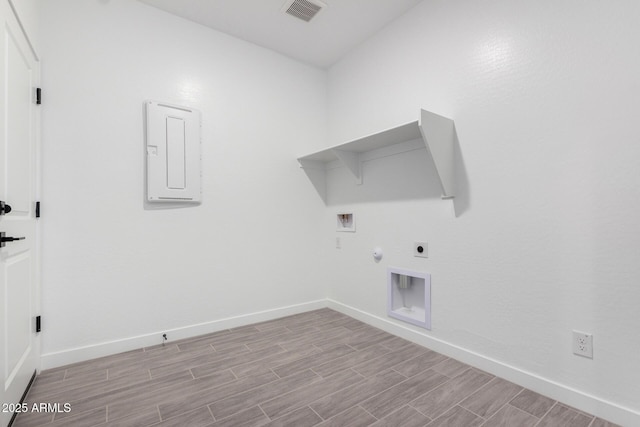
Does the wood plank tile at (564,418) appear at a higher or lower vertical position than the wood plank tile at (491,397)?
higher

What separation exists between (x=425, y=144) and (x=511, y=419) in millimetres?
1576

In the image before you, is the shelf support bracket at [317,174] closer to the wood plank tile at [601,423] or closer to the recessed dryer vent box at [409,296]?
the recessed dryer vent box at [409,296]

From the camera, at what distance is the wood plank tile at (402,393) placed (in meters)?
1.54

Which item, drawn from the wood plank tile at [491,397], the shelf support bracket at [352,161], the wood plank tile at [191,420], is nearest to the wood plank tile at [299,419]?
the wood plank tile at [191,420]

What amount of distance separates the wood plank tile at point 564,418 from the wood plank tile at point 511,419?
0.04m

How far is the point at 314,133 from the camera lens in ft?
10.9

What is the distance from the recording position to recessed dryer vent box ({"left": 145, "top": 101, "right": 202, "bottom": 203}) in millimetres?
2311

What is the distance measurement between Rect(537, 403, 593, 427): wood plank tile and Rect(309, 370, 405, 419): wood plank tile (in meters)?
0.71

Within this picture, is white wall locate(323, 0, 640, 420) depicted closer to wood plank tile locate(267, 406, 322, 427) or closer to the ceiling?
the ceiling

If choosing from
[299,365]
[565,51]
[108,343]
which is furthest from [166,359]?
[565,51]

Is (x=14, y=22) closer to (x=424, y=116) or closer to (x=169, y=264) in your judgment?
(x=169, y=264)

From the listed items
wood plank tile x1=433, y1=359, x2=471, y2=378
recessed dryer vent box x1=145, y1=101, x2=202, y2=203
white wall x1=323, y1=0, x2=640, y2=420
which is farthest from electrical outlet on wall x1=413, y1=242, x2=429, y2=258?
recessed dryer vent box x1=145, y1=101, x2=202, y2=203

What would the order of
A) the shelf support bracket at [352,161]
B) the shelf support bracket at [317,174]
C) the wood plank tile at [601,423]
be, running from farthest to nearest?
the shelf support bracket at [317,174], the shelf support bracket at [352,161], the wood plank tile at [601,423]

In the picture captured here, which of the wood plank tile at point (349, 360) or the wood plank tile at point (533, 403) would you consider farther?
the wood plank tile at point (349, 360)
